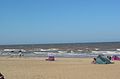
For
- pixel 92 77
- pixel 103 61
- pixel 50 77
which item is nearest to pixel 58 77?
pixel 50 77

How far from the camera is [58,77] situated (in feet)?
58.0

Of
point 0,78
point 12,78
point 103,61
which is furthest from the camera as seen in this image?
point 103,61

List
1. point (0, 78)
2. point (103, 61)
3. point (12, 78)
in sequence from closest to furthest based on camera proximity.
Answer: point (0, 78) < point (12, 78) < point (103, 61)

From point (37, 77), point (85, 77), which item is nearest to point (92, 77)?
point (85, 77)

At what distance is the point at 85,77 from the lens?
17844 mm

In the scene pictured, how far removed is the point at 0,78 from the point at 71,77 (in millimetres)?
4558

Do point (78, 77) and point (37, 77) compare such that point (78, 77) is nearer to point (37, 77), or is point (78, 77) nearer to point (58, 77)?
point (58, 77)

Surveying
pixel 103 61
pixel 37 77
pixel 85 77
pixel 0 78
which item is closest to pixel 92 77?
pixel 85 77

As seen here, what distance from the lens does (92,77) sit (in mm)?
17656

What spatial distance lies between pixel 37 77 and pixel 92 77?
9.53 feet

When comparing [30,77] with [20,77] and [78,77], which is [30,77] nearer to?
[20,77]

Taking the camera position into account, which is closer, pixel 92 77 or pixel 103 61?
pixel 92 77

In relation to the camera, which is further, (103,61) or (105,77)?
(103,61)

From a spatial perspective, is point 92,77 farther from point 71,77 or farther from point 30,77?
point 30,77
